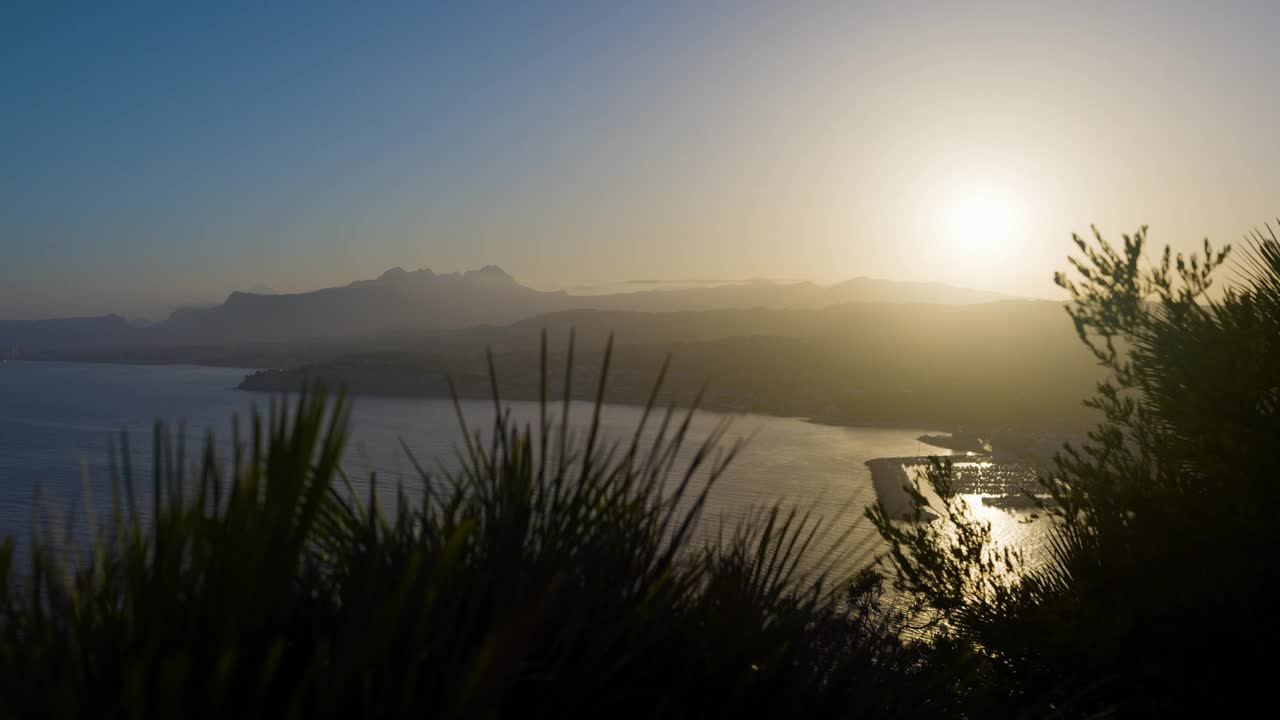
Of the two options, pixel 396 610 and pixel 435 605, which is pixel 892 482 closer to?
pixel 435 605

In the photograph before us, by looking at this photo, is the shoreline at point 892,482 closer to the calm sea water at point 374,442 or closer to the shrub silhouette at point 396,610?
the calm sea water at point 374,442

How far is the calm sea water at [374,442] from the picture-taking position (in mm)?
42781

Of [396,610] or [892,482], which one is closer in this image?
[396,610]

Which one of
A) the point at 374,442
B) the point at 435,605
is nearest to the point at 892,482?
the point at 374,442

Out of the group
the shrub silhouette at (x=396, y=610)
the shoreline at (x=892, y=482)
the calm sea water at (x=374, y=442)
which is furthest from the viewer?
the calm sea water at (x=374, y=442)

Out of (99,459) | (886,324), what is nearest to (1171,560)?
(99,459)

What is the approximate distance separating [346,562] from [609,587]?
0.65 m

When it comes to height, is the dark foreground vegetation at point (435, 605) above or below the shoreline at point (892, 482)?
above

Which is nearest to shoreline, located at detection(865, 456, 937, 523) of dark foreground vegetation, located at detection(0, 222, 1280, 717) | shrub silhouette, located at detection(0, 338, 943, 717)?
dark foreground vegetation, located at detection(0, 222, 1280, 717)

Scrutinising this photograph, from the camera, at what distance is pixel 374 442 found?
62.9 meters

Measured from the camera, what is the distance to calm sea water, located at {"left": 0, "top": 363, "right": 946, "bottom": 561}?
42.8 metres

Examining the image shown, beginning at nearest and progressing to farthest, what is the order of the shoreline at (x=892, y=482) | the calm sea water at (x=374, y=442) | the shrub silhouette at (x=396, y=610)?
the shrub silhouette at (x=396, y=610)
the shoreline at (x=892, y=482)
the calm sea water at (x=374, y=442)

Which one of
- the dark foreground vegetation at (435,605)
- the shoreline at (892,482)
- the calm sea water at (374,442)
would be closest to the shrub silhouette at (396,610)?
the dark foreground vegetation at (435,605)

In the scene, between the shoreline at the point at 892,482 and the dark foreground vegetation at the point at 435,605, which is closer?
the dark foreground vegetation at the point at 435,605
